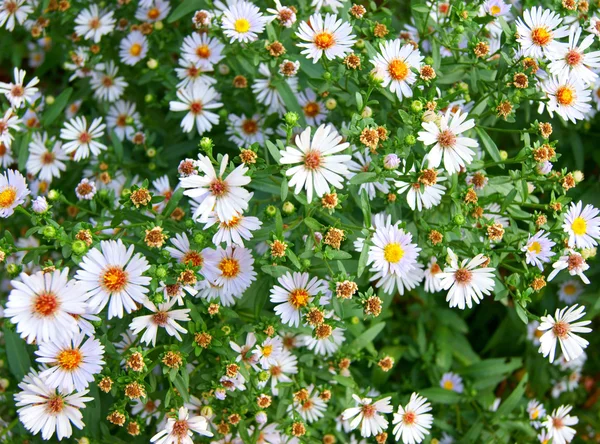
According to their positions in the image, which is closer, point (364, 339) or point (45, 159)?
point (364, 339)

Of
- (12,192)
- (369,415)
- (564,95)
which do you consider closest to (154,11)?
(12,192)

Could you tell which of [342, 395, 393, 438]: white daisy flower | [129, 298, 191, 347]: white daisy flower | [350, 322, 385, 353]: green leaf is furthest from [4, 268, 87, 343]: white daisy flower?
[350, 322, 385, 353]: green leaf

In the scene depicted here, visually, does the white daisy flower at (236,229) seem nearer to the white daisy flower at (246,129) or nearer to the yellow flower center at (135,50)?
the white daisy flower at (246,129)

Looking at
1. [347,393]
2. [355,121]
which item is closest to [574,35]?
[355,121]

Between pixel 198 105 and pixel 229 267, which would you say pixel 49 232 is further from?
pixel 198 105

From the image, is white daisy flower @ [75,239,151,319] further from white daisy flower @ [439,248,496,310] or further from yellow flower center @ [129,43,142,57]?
yellow flower center @ [129,43,142,57]
